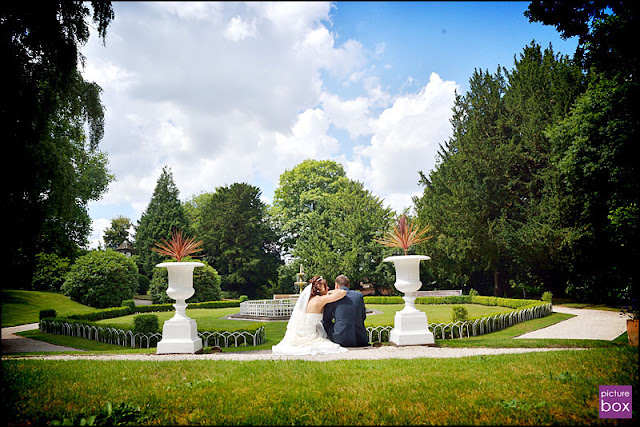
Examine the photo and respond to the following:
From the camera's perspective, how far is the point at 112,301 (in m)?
22.7

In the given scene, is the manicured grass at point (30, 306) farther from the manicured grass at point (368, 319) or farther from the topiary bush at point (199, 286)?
the topiary bush at point (199, 286)

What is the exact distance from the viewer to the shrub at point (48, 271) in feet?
91.9

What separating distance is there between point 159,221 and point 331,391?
137 ft

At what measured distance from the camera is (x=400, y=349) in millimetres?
8148

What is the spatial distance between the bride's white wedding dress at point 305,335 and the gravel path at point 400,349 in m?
0.31

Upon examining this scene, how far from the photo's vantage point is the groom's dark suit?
8.23m

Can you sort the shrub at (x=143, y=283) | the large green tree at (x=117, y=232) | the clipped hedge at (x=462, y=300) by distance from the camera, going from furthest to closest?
the large green tree at (x=117, y=232), the shrub at (x=143, y=283), the clipped hedge at (x=462, y=300)

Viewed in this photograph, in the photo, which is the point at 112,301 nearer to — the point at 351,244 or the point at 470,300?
the point at 351,244

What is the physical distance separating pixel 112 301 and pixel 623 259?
27100 mm

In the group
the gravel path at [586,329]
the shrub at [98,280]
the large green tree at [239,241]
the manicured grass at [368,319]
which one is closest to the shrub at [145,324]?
the manicured grass at [368,319]

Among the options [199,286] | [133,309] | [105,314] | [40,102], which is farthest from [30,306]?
[40,102]

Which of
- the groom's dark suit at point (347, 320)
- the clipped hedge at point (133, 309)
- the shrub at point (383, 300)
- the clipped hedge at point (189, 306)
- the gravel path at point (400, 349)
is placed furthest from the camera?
the shrub at point (383, 300)

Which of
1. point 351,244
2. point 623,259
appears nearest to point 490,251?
point 623,259

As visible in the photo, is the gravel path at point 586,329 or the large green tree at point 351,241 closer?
the gravel path at point 586,329
